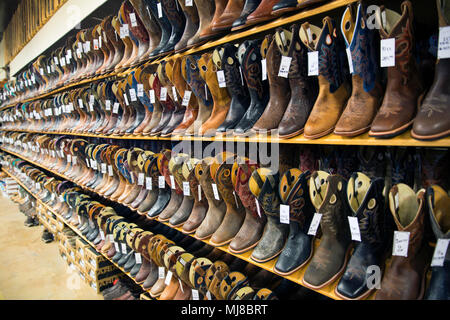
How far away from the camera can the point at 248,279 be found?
6.46 ft

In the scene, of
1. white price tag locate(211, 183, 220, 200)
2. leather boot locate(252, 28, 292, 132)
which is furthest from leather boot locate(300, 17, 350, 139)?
white price tag locate(211, 183, 220, 200)

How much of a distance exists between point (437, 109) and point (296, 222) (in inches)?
30.7

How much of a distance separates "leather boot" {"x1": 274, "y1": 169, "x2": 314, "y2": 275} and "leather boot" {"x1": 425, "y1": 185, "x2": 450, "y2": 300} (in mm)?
520

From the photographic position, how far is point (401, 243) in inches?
43.3

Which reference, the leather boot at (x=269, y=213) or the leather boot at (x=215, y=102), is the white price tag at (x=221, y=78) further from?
the leather boot at (x=269, y=213)

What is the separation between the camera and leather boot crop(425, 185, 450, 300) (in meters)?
1.04

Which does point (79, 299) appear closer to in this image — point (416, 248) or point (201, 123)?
point (201, 123)

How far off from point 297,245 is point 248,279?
63cm

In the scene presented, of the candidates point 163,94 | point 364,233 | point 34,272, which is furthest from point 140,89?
point 34,272

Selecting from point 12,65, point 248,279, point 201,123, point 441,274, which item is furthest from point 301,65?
point 12,65

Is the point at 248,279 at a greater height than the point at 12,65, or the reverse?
the point at 12,65

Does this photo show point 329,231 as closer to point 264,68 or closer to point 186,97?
point 264,68
